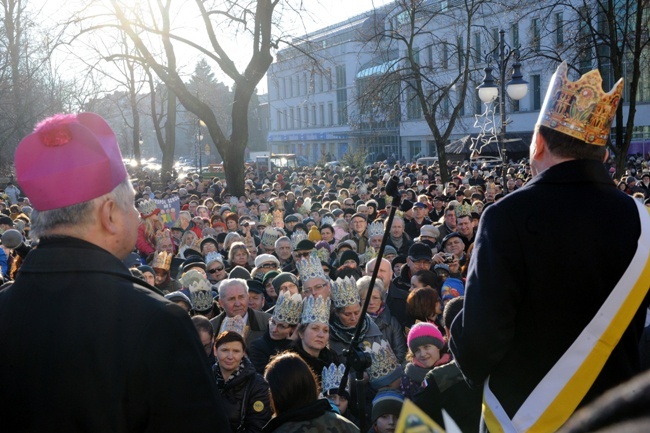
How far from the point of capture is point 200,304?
733 cm

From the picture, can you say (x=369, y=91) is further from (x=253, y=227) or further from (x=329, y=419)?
(x=329, y=419)

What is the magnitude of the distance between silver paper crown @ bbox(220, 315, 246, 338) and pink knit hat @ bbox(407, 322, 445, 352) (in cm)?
191

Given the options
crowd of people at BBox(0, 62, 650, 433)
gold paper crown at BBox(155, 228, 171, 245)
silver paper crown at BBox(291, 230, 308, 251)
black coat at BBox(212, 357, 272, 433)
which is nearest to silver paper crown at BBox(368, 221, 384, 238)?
crowd of people at BBox(0, 62, 650, 433)

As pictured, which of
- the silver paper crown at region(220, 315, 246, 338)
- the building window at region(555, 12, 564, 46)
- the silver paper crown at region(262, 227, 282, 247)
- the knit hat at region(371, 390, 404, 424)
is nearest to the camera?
the knit hat at region(371, 390, 404, 424)

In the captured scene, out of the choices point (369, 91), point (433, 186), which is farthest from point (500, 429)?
point (369, 91)

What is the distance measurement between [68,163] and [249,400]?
309cm

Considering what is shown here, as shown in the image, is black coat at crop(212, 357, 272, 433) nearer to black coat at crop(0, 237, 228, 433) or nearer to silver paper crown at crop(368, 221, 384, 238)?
black coat at crop(0, 237, 228, 433)

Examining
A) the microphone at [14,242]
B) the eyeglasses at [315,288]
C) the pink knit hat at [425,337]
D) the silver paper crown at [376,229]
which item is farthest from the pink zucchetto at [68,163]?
the silver paper crown at [376,229]

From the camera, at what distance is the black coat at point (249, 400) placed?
4817mm

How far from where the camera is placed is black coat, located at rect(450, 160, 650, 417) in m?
2.51

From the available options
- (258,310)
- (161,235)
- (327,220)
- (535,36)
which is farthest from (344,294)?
(535,36)

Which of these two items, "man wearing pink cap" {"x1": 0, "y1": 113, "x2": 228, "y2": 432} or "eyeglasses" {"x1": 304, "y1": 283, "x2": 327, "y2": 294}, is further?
"eyeglasses" {"x1": 304, "y1": 283, "x2": 327, "y2": 294}

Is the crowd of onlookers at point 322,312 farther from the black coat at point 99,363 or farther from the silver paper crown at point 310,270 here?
the black coat at point 99,363

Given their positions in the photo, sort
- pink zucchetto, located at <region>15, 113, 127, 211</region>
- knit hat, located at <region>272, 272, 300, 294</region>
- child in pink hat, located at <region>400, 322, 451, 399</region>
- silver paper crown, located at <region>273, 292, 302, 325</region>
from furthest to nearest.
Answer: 1. knit hat, located at <region>272, 272, 300, 294</region>
2. silver paper crown, located at <region>273, 292, 302, 325</region>
3. child in pink hat, located at <region>400, 322, 451, 399</region>
4. pink zucchetto, located at <region>15, 113, 127, 211</region>
